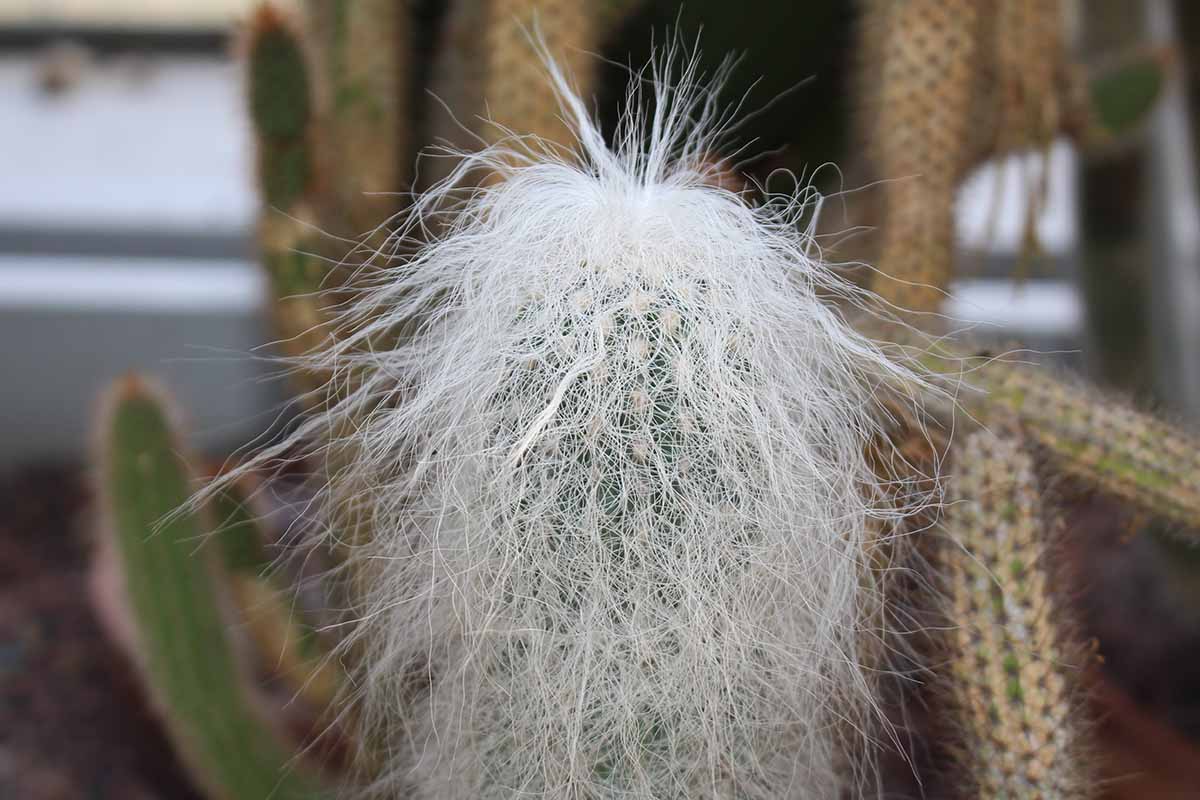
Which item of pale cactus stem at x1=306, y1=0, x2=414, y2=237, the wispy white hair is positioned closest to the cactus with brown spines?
the wispy white hair

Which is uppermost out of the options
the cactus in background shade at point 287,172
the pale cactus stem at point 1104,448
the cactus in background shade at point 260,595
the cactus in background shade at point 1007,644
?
the cactus in background shade at point 287,172

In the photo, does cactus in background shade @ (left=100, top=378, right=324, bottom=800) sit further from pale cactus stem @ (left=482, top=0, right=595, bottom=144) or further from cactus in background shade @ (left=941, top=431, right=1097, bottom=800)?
cactus in background shade @ (left=941, top=431, right=1097, bottom=800)

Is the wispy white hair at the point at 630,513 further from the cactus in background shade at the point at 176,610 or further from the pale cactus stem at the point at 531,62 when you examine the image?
the cactus in background shade at the point at 176,610

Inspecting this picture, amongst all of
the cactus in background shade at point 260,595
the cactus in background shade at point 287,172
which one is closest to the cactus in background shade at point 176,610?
the cactus in background shade at point 260,595

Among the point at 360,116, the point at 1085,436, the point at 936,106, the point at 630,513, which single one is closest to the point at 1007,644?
the point at 1085,436

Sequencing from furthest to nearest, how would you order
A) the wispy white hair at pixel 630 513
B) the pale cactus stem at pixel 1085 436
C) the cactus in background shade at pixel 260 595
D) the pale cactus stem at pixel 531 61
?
the cactus in background shade at pixel 260 595 < the pale cactus stem at pixel 531 61 < the pale cactus stem at pixel 1085 436 < the wispy white hair at pixel 630 513

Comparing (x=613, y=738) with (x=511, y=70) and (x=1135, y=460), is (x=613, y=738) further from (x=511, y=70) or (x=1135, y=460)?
(x=511, y=70)
